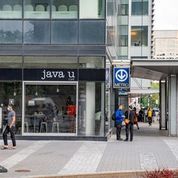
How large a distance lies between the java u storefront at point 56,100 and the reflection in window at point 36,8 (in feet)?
8.42

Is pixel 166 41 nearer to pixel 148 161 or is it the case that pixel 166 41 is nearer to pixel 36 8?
pixel 36 8

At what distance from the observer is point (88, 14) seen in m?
26.9

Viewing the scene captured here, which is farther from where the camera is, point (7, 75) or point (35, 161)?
point (7, 75)

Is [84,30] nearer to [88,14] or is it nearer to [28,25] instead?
[88,14]

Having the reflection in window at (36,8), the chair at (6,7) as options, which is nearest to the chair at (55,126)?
the reflection in window at (36,8)

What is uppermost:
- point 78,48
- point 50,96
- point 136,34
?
point 136,34

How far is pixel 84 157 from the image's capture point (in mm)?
19297

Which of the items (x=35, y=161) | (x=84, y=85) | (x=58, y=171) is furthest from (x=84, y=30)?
(x=58, y=171)

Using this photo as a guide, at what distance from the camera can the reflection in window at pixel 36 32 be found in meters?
26.9

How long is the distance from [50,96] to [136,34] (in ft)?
170

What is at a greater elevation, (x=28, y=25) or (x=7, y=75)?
(x=28, y=25)

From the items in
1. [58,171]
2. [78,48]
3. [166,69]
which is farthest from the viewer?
[166,69]

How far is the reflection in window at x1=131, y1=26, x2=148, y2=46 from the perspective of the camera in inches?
3056

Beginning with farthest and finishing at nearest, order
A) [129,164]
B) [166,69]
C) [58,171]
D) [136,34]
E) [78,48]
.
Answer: [136,34] < [166,69] < [78,48] < [129,164] < [58,171]
